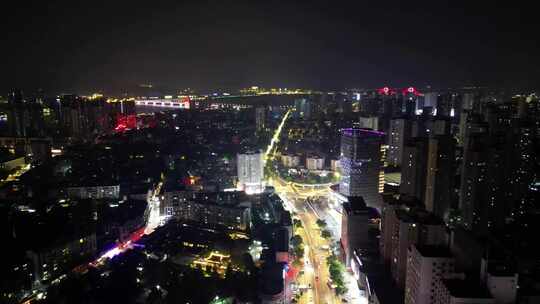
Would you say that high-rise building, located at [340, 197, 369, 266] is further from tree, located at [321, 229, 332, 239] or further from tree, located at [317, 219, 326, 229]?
tree, located at [317, 219, 326, 229]

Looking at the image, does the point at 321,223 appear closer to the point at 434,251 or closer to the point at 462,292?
the point at 434,251

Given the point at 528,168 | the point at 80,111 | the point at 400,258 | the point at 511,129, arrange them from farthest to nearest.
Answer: the point at 80,111
the point at 511,129
the point at 528,168
the point at 400,258

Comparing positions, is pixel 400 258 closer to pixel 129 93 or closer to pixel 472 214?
pixel 472 214

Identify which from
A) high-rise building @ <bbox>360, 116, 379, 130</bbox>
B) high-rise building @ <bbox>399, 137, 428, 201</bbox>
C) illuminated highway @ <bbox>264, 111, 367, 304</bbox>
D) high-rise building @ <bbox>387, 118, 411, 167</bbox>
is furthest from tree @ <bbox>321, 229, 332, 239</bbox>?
high-rise building @ <bbox>360, 116, 379, 130</bbox>

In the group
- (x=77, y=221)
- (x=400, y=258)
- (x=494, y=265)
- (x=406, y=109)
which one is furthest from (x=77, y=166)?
(x=406, y=109)

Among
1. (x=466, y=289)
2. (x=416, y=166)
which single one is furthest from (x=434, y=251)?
(x=416, y=166)

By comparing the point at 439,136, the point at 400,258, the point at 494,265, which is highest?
the point at 439,136
